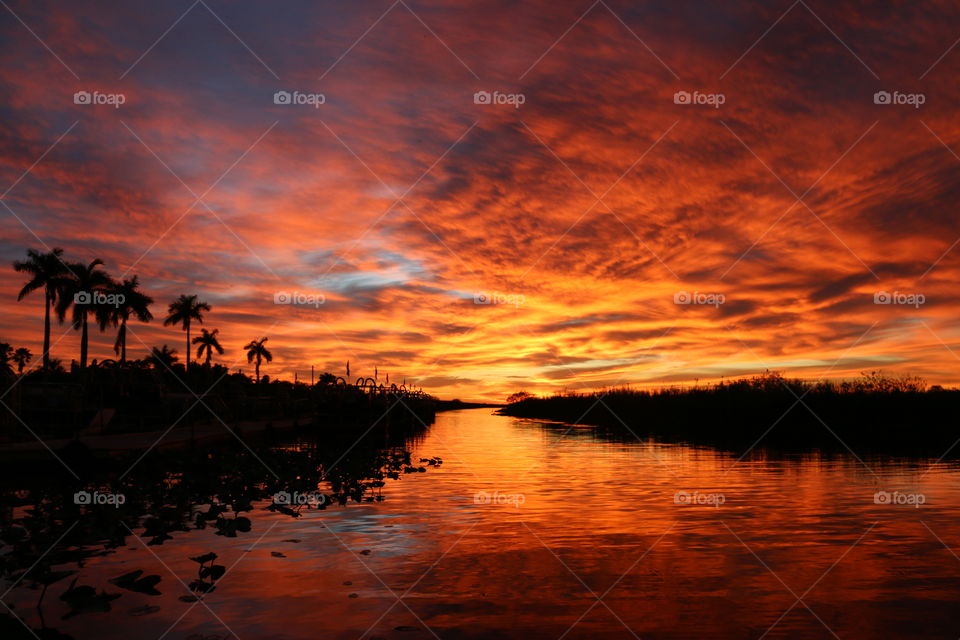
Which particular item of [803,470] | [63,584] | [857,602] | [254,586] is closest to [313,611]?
[254,586]

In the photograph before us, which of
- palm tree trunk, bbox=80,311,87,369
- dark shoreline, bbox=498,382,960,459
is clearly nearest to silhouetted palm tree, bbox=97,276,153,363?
palm tree trunk, bbox=80,311,87,369

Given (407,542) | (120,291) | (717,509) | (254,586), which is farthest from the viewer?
(120,291)

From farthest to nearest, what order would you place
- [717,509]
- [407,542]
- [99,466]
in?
[99,466]
[717,509]
[407,542]

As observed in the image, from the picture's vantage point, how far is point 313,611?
346 inches

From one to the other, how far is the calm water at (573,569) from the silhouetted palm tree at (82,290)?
52369 mm

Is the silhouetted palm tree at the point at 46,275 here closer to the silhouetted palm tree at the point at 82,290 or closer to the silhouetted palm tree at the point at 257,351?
the silhouetted palm tree at the point at 82,290

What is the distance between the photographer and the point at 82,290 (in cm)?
6078

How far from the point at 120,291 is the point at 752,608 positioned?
2773 inches

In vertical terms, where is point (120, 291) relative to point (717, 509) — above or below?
above

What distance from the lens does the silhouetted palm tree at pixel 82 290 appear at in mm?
60344

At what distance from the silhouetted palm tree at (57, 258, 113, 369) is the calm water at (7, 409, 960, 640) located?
172 ft

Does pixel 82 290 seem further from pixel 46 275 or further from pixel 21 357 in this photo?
pixel 21 357

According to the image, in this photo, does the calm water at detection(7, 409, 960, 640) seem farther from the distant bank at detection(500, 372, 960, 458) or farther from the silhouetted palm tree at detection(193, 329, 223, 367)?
the silhouetted palm tree at detection(193, 329, 223, 367)

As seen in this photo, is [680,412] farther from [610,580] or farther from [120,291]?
[610,580]
